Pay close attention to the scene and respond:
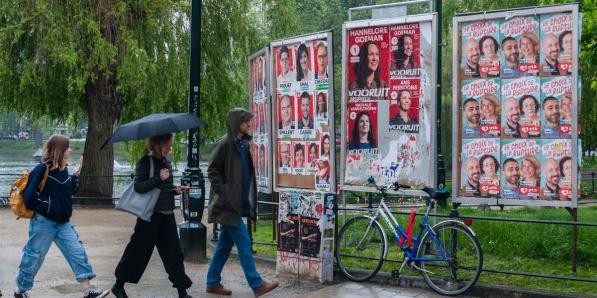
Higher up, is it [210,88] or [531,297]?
[210,88]

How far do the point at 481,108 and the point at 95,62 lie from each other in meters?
12.2

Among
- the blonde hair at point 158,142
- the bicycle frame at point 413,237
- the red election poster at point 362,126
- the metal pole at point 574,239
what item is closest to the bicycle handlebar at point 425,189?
the bicycle frame at point 413,237

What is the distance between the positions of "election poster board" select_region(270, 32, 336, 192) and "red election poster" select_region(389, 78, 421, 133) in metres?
0.78

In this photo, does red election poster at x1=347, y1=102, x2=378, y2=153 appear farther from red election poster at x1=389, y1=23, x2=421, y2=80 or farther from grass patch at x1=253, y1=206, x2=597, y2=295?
grass patch at x1=253, y1=206, x2=597, y2=295

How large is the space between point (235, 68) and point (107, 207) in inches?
204

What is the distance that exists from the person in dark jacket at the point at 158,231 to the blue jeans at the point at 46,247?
40cm

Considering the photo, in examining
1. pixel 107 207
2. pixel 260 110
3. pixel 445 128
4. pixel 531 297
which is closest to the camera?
pixel 531 297

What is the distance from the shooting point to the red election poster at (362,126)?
9.59 m

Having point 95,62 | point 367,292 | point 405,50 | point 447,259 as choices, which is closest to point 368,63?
point 405,50

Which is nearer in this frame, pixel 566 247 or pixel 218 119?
pixel 566 247

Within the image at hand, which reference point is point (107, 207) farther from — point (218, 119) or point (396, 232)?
point (396, 232)

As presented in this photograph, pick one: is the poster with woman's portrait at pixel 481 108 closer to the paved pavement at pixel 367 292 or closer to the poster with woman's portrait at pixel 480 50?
the poster with woman's portrait at pixel 480 50

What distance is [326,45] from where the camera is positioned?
966cm

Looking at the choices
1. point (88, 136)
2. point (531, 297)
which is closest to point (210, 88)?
point (88, 136)
